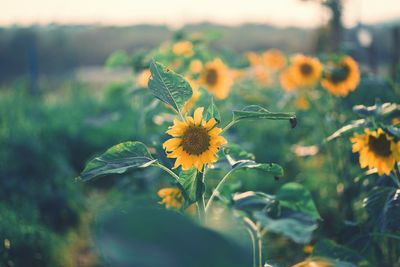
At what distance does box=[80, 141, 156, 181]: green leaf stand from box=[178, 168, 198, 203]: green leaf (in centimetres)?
9

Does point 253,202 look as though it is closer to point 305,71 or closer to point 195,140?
point 195,140

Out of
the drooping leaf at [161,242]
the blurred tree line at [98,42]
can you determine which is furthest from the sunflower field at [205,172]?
the blurred tree line at [98,42]

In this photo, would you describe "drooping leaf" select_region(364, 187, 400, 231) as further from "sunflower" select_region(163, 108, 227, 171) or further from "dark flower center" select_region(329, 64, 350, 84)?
"dark flower center" select_region(329, 64, 350, 84)

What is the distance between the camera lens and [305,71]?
2619 millimetres

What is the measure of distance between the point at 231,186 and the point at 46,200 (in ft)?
4.52

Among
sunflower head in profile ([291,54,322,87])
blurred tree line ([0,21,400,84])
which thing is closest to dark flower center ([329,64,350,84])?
sunflower head in profile ([291,54,322,87])

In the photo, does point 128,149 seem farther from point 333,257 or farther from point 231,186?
point 333,257

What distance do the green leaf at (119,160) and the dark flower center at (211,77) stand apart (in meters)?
1.40

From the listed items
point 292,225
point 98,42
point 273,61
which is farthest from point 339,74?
point 98,42

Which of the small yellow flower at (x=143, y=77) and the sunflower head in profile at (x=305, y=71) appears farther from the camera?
the sunflower head in profile at (x=305, y=71)

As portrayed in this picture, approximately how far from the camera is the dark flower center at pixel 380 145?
1389 millimetres

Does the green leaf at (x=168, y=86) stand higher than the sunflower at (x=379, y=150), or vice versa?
the green leaf at (x=168, y=86)

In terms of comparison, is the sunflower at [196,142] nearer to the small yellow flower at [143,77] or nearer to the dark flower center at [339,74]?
the small yellow flower at [143,77]

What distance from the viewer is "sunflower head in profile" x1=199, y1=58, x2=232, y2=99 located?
2449mm
